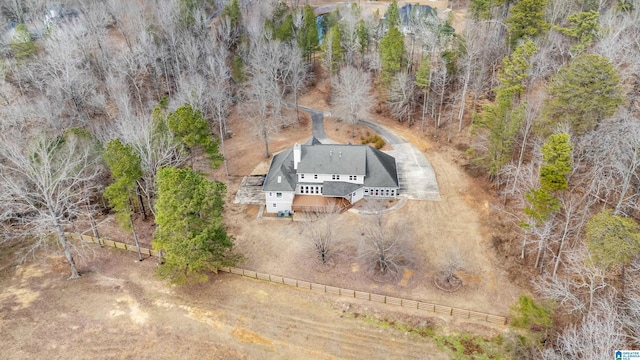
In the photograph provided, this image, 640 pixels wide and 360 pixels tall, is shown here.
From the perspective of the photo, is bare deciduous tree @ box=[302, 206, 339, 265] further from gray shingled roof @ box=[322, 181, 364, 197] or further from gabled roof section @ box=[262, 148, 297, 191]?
gabled roof section @ box=[262, 148, 297, 191]

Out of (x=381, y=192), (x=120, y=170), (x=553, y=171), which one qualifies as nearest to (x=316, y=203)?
(x=381, y=192)

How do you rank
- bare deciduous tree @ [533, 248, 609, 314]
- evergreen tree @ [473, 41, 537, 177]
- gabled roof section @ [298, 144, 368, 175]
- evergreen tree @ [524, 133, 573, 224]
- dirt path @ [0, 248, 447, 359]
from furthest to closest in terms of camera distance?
gabled roof section @ [298, 144, 368, 175] < evergreen tree @ [473, 41, 537, 177] < evergreen tree @ [524, 133, 573, 224] < dirt path @ [0, 248, 447, 359] < bare deciduous tree @ [533, 248, 609, 314]

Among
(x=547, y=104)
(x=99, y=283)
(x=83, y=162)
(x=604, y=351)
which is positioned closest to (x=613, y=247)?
(x=604, y=351)

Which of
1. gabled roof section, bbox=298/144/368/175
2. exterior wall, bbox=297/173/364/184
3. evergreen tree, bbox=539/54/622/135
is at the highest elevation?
evergreen tree, bbox=539/54/622/135

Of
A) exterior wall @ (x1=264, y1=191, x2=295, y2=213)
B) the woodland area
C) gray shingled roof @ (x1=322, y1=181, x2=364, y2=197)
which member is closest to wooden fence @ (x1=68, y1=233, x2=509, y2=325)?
the woodland area

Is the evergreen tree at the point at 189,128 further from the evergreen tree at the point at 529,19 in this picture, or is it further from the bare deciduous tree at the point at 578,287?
the evergreen tree at the point at 529,19

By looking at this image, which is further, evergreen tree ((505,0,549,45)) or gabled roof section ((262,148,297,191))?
evergreen tree ((505,0,549,45))

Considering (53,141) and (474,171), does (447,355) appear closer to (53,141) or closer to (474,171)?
(474,171)
